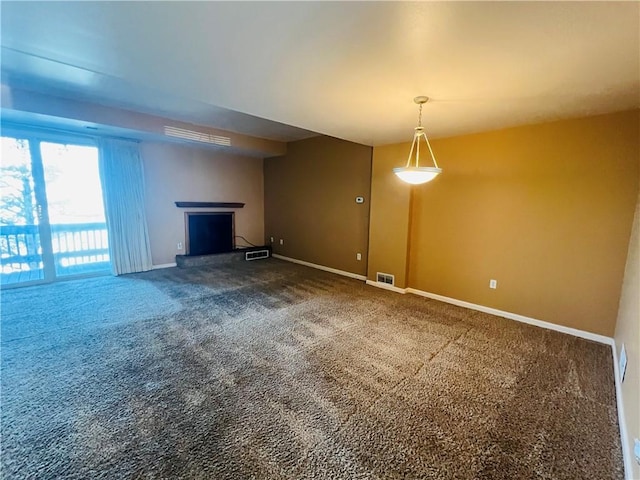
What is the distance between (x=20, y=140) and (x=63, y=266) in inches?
74.2

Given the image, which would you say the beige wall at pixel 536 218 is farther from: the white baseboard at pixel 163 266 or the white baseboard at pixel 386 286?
the white baseboard at pixel 163 266

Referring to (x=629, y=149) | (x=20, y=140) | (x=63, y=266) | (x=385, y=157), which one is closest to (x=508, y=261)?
(x=629, y=149)

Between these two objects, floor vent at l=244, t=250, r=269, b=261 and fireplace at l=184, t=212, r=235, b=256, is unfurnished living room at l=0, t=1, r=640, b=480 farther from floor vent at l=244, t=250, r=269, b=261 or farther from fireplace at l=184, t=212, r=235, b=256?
floor vent at l=244, t=250, r=269, b=261


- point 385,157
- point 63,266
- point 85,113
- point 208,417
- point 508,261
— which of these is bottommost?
point 208,417

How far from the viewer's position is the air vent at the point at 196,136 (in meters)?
4.46

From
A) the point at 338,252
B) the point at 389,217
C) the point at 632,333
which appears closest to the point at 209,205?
the point at 338,252

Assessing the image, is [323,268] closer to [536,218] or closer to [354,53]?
[536,218]

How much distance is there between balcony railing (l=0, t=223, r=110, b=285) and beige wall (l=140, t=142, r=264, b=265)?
0.80 metres

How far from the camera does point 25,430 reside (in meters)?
1.64

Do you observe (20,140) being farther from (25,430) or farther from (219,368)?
(219,368)

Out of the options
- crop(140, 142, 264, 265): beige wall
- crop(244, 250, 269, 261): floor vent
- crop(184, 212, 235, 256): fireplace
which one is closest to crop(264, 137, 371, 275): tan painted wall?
crop(244, 250, 269, 261): floor vent

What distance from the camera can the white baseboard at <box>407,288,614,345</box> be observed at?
2.92 metres

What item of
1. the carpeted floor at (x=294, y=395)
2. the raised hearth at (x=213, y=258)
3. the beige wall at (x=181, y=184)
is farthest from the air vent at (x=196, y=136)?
the carpeted floor at (x=294, y=395)

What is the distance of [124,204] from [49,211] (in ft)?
3.07
